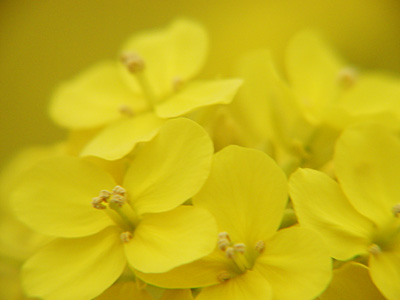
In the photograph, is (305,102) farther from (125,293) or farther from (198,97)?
(125,293)

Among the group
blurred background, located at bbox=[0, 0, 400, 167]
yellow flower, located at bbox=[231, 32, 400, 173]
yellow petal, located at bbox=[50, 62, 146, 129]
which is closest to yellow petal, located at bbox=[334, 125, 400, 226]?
yellow flower, located at bbox=[231, 32, 400, 173]

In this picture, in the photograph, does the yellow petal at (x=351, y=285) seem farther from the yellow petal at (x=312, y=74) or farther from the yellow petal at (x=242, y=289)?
the yellow petal at (x=312, y=74)

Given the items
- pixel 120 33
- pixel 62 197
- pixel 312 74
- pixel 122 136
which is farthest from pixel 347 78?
pixel 120 33

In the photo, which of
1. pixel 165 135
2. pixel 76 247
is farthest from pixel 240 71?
pixel 76 247

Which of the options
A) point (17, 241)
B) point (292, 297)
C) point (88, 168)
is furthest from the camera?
point (17, 241)

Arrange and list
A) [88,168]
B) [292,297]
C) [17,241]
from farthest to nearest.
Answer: [17,241] < [88,168] < [292,297]

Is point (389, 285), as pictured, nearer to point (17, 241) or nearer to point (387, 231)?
point (387, 231)
